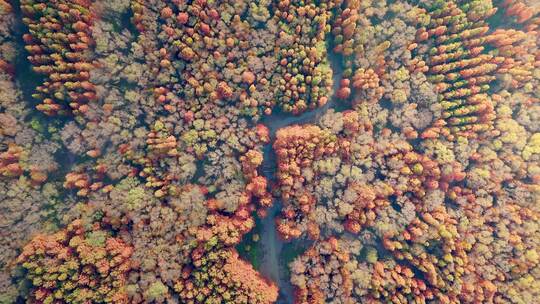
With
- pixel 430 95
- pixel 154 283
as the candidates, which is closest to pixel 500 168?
pixel 430 95

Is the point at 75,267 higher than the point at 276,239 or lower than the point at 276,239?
lower

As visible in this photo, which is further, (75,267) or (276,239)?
(276,239)

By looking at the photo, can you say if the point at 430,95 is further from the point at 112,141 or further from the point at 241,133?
the point at 112,141

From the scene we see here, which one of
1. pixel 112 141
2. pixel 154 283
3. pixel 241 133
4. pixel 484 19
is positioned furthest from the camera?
pixel 484 19

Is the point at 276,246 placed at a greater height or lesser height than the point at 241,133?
Result: lesser

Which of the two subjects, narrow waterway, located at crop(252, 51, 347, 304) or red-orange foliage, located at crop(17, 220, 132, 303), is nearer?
red-orange foliage, located at crop(17, 220, 132, 303)

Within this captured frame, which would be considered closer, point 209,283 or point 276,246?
point 209,283

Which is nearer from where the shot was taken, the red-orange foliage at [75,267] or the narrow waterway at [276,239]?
the red-orange foliage at [75,267]

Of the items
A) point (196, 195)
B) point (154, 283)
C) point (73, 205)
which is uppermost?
point (196, 195)
